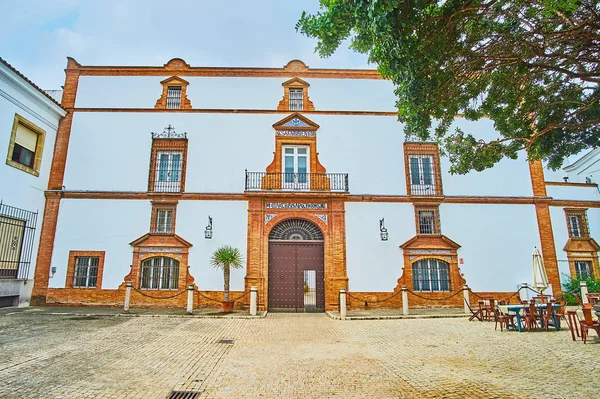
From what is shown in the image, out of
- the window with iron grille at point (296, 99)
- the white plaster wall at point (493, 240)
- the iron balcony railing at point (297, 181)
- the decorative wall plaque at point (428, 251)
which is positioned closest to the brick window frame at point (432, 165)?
the white plaster wall at point (493, 240)

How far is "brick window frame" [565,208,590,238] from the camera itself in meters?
14.6

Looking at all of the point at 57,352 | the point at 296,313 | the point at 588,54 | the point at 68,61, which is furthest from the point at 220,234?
the point at 588,54

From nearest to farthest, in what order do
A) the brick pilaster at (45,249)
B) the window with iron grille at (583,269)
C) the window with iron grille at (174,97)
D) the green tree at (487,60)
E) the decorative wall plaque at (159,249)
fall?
the green tree at (487,60) < the brick pilaster at (45,249) < the decorative wall plaque at (159,249) < the window with iron grille at (583,269) < the window with iron grille at (174,97)

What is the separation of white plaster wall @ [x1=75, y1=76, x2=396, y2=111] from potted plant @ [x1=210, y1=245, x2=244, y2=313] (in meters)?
6.31

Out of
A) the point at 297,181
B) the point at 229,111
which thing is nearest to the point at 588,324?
the point at 297,181

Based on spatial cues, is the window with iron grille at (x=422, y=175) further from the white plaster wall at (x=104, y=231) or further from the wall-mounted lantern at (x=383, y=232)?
the white plaster wall at (x=104, y=231)

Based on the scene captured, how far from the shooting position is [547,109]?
695cm

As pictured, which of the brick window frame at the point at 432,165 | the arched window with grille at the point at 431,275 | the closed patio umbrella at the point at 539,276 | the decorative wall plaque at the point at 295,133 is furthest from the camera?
the decorative wall plaque at the point at 295,133

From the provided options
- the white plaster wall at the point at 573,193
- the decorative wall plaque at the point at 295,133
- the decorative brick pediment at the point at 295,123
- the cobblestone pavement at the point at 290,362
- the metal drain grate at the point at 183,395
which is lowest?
the metal drain grate at the point at 183,395

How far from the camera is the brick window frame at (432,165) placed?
47.1 feet

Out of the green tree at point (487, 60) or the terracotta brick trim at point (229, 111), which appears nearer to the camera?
the green tree at point (487, 60)

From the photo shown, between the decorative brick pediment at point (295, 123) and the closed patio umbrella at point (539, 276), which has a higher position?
the decorative brick pediment at point (295, 123)

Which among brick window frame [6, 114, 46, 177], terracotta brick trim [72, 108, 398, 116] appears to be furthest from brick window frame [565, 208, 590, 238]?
brick window frame [6, 114, 46, 177]

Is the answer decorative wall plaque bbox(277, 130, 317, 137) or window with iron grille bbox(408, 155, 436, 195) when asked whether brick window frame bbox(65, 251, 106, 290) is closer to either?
decorative wall plaque bbox(277, 130, 317, 137)
